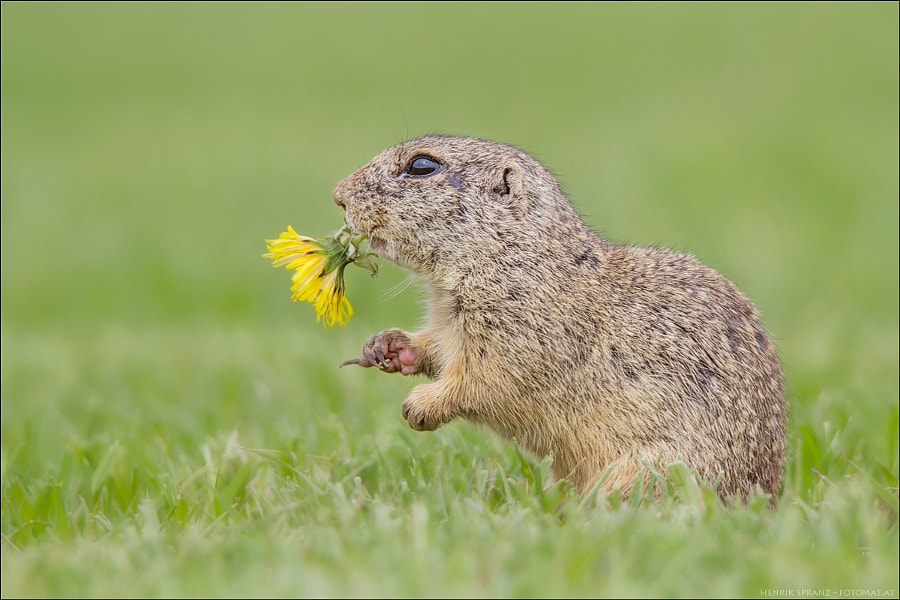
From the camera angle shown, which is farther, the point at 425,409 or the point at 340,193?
the point at 340,193

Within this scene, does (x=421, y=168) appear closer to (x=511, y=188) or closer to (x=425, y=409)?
(x=511, y=188)

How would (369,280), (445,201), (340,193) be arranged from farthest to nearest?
(369,280) < (340,193) < (445,201)

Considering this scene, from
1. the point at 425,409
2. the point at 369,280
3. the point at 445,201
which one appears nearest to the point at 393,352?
the point at 425,409

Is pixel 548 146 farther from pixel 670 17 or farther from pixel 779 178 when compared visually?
pixel 670 17

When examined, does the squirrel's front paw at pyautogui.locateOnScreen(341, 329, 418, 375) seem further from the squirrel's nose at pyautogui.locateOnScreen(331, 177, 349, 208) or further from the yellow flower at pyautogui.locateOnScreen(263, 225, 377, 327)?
the squirrel's nose at pyautogui.locateOnScreen(331, 177, 349, 208)

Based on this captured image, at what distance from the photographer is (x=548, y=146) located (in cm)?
1691

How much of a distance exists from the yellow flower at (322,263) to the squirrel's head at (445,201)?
101mm

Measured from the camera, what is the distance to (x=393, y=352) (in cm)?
577

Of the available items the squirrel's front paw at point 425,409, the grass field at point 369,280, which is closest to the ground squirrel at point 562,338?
the squirrel's front paw at point 425,409

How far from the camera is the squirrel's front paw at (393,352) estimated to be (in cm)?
573

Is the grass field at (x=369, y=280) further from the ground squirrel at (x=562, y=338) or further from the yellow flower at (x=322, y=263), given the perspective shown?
the yellow flower at (x=322, y=263)

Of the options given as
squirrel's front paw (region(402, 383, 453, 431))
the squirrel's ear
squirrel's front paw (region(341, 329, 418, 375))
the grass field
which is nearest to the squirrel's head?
the squirrel's ear

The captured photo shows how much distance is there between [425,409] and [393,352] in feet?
1.60

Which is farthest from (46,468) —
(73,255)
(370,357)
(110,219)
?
(110,219)
